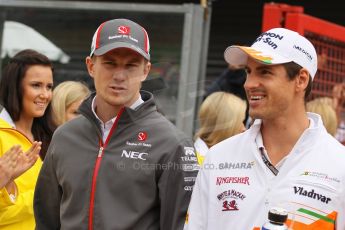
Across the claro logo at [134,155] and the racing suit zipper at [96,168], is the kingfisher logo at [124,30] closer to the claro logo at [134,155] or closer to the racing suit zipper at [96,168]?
the racing suit zipper at [96,168]

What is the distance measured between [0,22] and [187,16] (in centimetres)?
172

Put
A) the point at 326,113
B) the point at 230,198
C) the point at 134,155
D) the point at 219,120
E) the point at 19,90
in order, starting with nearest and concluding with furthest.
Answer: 1. the point at 230,198
2. the point at 134,155
3. the point at 19,90
4. the point at 219,120
5. the point at 326,113

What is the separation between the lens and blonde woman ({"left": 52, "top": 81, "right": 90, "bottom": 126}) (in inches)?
228

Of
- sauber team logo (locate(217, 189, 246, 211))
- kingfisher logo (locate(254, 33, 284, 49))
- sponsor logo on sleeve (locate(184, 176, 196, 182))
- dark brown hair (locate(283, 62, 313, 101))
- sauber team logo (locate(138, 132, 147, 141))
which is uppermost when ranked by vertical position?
kingfisher logo (locate(254, 33, 284, 49))

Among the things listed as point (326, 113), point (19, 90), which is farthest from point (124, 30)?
point (326, 113)

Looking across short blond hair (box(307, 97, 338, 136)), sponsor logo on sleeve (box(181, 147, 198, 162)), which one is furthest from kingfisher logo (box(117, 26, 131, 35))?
short blond hair (box(307, 97, 338, 136))

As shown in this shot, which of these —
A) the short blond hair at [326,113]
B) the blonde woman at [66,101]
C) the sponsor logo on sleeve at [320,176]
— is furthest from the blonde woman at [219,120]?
the sponsor logo on sleeve at [320,176]

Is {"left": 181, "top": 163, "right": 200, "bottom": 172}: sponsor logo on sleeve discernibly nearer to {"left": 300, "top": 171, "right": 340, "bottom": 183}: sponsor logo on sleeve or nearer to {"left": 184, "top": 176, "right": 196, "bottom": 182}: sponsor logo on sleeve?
{"left": 184, "top": 176, "right": 196, "bottom": 182}: sponsor logo on sleeve

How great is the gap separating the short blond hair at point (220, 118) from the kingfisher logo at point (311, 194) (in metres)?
2.23

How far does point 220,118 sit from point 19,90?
4.73 feet

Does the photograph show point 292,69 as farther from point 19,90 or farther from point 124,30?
point 19,90

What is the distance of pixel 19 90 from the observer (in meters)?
5.42

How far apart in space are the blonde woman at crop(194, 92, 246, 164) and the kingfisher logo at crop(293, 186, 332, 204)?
2.22 metres

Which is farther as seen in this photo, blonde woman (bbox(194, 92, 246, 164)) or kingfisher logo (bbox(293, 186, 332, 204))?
blonde woman (bbox(194, 92, 246, 164))
